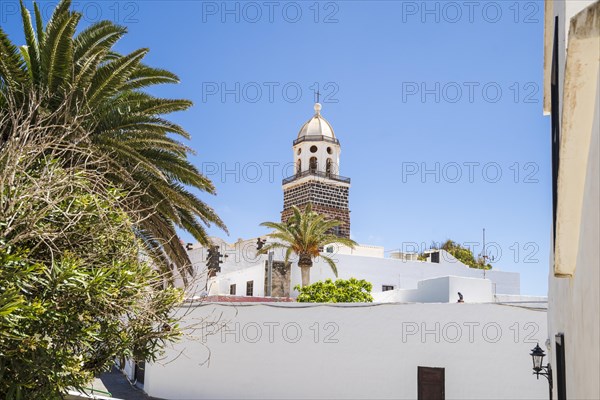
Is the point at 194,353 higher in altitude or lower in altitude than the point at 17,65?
lower

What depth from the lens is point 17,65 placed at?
9.34m

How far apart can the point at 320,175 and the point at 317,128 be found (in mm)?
3415

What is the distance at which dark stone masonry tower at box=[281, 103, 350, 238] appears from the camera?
4638 cm

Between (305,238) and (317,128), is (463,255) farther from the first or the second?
(305,238)

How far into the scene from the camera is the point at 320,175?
4628cm

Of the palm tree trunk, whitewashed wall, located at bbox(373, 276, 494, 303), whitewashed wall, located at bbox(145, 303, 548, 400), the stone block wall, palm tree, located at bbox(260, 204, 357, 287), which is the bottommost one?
whitewashed wall, located at bbox(145, 303, 548, 400)

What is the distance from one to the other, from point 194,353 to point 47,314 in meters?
14.5

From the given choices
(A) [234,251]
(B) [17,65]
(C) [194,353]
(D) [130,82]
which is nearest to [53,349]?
(B) [17,65]

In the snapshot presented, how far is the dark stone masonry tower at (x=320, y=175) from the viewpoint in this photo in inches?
1826

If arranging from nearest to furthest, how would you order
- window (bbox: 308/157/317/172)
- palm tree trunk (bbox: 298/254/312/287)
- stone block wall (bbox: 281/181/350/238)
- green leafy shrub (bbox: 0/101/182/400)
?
1. green leafy shrub (bbox: 0/101/182/400)
2. palm tree trunk (bbox: 298/254/312/287)
3. stone block wall (bbox: 281/181/350/238)
4. window (bbox: 308/157/317/172)

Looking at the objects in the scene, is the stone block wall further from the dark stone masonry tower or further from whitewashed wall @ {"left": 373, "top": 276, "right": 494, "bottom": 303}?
whitewashed wall @ {"left": 373, "top": 276, "right": 494, "bottom": 303}

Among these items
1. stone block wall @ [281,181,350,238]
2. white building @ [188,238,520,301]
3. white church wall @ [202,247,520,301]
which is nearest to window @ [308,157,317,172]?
stone block wall @ [281,181,350,238]

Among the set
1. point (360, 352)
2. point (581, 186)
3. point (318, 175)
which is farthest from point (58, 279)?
point (318, 175)

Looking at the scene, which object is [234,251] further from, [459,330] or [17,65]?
[17,65]
